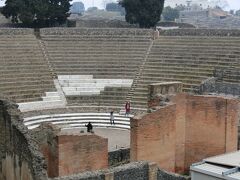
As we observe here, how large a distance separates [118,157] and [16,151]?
169 inches

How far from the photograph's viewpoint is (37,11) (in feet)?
104

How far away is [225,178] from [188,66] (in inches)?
586

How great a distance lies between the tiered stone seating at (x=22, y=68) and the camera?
→ 22703mm

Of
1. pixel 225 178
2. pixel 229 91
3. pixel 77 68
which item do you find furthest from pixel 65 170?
pixel 77 68

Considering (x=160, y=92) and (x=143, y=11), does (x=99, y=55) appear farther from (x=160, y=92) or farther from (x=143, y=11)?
(x=160, y=92)

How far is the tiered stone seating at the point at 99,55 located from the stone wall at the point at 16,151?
1085 cm

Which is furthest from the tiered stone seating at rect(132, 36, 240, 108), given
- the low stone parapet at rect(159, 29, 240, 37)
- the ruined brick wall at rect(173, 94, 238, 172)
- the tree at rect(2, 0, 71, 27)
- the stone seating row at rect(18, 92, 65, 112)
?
the tree at rect(2, 0, 71, 27)

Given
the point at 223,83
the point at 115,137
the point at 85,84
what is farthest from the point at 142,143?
the point at 85,84

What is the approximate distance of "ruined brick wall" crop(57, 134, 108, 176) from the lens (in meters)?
11.9

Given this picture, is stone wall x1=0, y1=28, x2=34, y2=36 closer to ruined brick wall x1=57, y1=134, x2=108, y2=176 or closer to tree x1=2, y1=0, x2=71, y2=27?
tree x1=2, y1=0, x2=71, y2=27

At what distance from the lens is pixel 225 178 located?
33.7ft

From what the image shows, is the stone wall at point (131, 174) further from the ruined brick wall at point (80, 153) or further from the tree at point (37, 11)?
the tree at point (37, 11)

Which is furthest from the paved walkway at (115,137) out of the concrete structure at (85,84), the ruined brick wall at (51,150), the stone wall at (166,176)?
the stone wall at (166,176)

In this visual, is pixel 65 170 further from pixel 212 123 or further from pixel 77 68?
pixel 77 68
